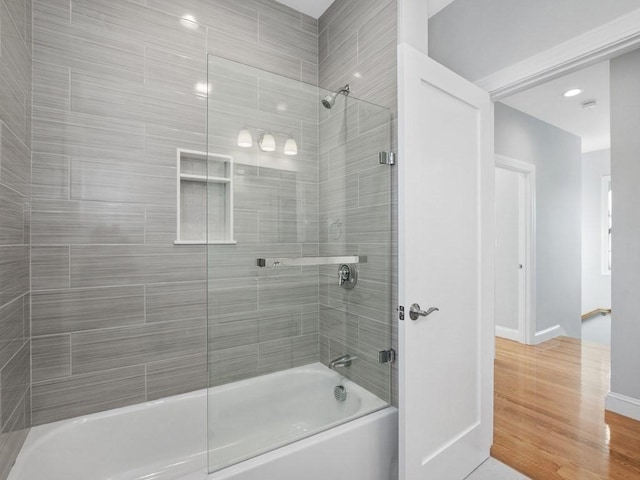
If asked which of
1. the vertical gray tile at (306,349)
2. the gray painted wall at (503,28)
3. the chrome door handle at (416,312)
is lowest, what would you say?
the vertical gray tile at (306,349)

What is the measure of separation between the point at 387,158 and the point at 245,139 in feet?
2.55

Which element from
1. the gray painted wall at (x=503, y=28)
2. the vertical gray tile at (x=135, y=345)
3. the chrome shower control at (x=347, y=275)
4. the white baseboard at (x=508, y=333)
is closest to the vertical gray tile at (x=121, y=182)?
the vertical gray tile at (x=135, y=345)

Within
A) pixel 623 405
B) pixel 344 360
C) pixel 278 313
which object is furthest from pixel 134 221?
pixel 623 405

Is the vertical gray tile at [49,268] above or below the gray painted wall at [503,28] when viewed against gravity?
below

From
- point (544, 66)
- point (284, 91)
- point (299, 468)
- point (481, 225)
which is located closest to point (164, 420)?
point (299, 468)

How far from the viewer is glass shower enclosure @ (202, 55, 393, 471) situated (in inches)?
52.5

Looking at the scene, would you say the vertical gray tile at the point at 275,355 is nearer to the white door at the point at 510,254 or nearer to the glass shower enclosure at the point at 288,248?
the glass shower enclosure at the point at 288,248

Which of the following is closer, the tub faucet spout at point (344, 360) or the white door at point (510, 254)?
the tub faucet spout at point (344, 360)

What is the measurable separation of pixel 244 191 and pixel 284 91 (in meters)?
0.49

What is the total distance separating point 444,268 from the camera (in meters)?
1.64

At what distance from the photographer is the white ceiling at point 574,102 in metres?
3.19

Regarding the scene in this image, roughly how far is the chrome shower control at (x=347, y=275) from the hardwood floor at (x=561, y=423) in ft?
4.56

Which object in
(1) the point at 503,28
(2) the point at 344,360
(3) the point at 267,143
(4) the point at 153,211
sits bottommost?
(2) the point at 344,360

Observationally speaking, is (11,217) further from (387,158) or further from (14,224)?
(387,158)
